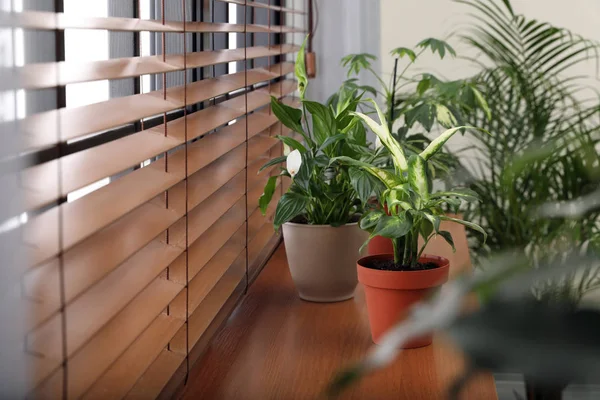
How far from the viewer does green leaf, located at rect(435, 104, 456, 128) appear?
1.83 metres

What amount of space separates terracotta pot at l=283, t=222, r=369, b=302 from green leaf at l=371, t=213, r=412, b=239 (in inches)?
10.8

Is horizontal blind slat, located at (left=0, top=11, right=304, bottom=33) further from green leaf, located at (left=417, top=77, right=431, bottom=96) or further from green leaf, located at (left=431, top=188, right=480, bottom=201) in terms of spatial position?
green leaf, located at (left=417, top=77, right=431, bottom=96)

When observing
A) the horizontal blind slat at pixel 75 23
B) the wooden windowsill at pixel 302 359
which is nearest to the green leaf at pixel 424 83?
the wooden windowsill at pixel 302 359

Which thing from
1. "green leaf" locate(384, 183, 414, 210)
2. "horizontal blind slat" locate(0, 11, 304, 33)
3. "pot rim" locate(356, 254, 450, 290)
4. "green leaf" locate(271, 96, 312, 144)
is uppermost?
"horizontal blind slat" locate(0, 11, 304, 33)

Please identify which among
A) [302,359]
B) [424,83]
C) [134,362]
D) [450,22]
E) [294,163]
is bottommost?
[302,359]

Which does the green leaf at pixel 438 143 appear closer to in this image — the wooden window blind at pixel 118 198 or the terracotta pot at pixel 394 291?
the terracotta pot at pixel 394 291

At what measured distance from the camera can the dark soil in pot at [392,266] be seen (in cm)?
129

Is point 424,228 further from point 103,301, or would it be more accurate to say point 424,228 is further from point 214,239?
point 103,301

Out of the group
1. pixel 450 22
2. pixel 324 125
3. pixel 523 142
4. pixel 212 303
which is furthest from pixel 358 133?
pixel 450 22

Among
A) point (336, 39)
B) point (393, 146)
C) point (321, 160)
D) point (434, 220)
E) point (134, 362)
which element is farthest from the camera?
point (336, 39)

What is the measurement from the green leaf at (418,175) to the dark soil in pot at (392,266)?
139 millimetres

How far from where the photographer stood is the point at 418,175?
1212 mm

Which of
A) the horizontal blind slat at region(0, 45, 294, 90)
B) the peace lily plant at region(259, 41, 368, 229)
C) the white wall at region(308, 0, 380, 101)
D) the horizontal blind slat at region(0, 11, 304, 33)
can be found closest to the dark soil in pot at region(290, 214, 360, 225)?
the peace lily plant at region(259, 41, 368, 229)

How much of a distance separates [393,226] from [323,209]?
32 cm
